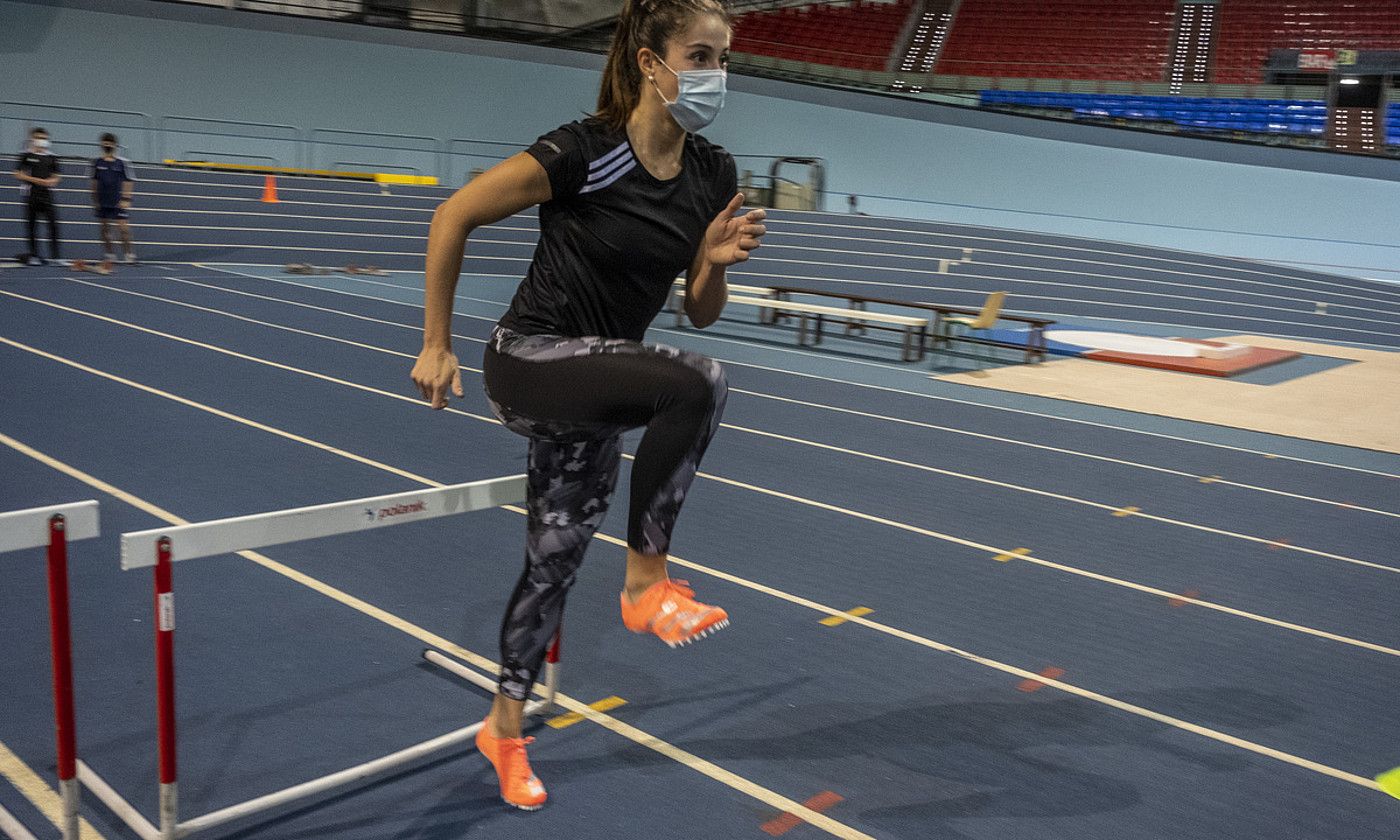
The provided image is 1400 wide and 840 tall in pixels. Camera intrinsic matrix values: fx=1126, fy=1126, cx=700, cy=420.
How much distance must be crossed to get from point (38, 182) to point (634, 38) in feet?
45.5

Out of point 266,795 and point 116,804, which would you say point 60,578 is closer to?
point 116,804

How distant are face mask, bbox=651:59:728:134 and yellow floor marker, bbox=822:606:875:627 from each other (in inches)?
93.2

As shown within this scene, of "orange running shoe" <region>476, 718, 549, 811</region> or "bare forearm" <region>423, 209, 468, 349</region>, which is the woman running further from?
"orange running shoe" <region>476, 718, 549, 811</region>

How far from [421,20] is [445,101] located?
168 centimetres

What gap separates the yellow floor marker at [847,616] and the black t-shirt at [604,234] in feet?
6.64

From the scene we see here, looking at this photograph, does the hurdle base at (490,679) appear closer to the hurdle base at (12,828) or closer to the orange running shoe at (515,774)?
the orange running shoe at (515,774)

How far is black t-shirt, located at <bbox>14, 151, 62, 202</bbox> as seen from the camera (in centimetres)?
1358

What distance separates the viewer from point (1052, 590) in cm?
484

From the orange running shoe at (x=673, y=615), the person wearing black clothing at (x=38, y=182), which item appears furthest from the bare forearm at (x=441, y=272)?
the person wearing black clothing at (x=38, y=182)

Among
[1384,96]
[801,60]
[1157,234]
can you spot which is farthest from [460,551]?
[1384,96]

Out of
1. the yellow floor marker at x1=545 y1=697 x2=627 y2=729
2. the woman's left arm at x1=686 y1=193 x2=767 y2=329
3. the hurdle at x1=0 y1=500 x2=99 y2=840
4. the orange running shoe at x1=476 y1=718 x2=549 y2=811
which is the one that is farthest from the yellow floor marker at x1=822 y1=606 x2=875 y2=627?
the hurdle at x1=0 y1=500 x2=99 y2=840

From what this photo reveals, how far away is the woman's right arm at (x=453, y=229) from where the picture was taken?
228cm

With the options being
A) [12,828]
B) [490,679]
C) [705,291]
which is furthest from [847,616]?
[12,828]

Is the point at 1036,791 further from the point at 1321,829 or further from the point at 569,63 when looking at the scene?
the point at 569,63
